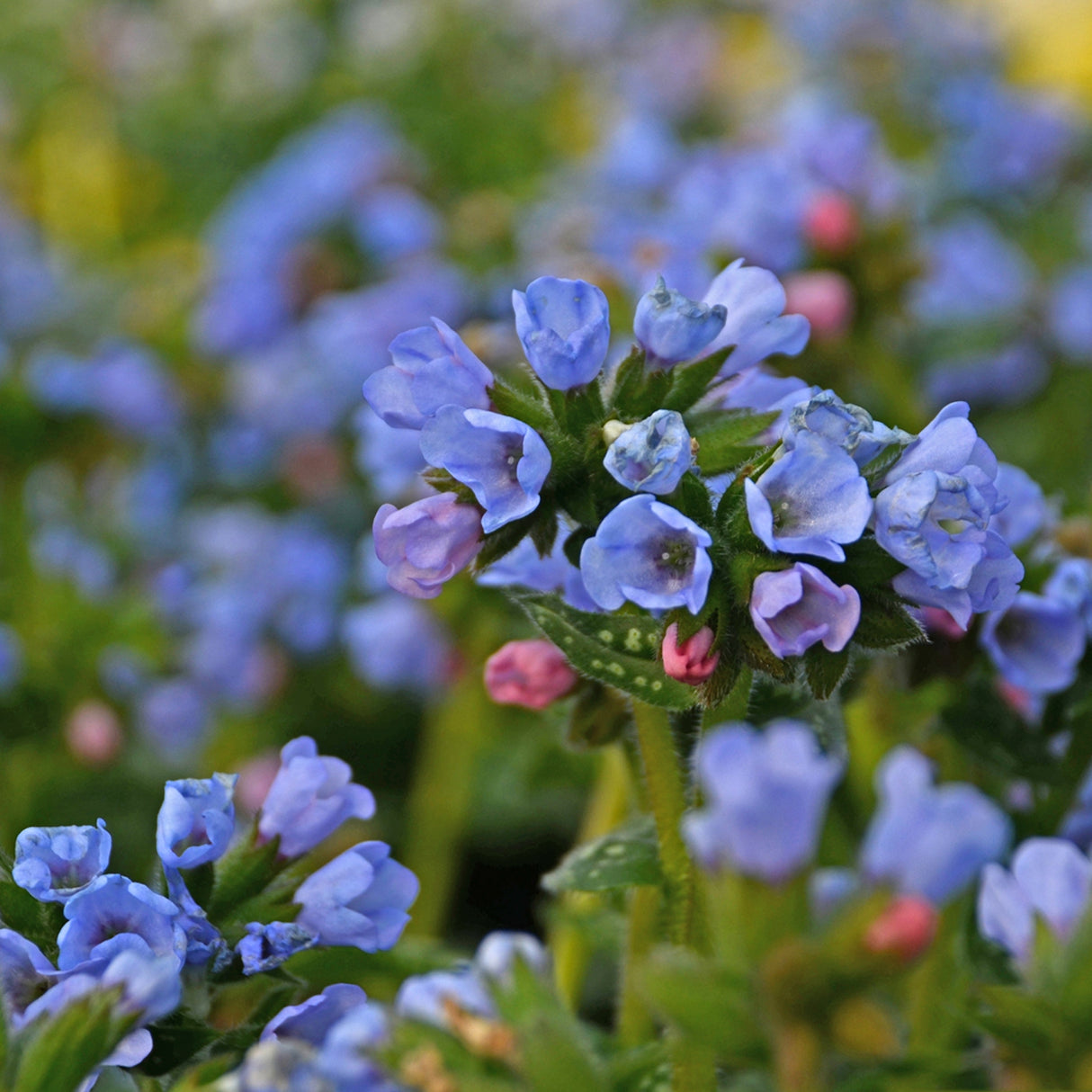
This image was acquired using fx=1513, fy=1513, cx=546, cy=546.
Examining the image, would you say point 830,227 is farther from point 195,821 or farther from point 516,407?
point 195,821

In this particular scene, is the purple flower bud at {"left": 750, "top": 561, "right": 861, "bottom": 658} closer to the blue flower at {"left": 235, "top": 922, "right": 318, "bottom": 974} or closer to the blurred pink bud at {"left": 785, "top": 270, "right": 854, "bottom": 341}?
the blue flower at {"left": 235, "top": 922, "right": 318, "bottom": 974}

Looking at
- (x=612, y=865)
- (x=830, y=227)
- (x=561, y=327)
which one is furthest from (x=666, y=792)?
(x=830, y=227)

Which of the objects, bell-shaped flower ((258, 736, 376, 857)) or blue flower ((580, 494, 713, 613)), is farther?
bell-shaped flower ((258, 736, 376, 857))

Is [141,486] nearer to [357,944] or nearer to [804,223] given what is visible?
[804,223]

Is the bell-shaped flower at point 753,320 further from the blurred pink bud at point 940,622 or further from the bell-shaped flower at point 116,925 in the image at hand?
the bell-shaped flower at point 116,925

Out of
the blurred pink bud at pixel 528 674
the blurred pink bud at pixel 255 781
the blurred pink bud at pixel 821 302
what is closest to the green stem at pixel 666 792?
the blurred pink bud at pixel 528 674

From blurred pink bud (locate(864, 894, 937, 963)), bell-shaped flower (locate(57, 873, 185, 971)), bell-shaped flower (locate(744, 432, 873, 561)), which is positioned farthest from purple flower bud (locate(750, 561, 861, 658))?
bell-shaped flower (locate(57, 873, 185, 971))
